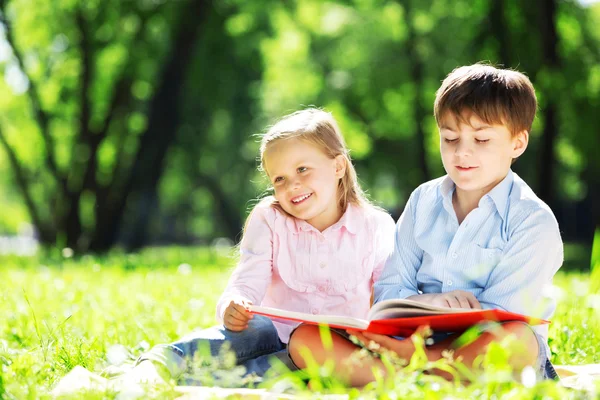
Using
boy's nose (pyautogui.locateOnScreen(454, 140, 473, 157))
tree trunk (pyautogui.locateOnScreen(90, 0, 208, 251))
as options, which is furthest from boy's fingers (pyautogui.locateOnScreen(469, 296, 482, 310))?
tree trunk (pyautogui.locateOnScreen(90, 0, 208, 251))

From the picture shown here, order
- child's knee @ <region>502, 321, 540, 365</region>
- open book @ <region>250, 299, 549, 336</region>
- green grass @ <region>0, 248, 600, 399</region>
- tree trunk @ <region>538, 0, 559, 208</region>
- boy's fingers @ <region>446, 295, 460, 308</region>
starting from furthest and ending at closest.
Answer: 1. tree trunk @ <region>538, 0, 559, 208</region>
2. boy's fingers @ <region>446, 295, 460, 308</region>
3. child's knee @ <region>502, 321, 540, 365</region>
4. open book @ <region>250, 299, 549, 336</region>
5. green grass @ <region>0, 248, 600, 399</region>

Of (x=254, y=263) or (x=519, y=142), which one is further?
(x=254, y=263)

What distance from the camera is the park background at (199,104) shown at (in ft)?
19.5

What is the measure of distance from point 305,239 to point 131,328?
118cm

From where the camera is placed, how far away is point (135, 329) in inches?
166

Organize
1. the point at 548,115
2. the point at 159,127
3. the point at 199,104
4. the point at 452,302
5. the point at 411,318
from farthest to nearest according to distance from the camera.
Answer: the point at 199,104
the point at 159,127
the point at 548,115
the point at 452,302
the point at 411,318

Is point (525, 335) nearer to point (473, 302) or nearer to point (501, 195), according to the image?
point (473, 302)

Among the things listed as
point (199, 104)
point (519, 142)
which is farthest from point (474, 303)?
point (199, 104)

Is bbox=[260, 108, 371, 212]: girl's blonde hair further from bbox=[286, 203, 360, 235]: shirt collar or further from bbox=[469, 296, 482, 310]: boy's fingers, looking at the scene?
bbox=[469, 296, 482, 310]: boy's fingers

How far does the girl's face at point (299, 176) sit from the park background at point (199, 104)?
3.09 ft

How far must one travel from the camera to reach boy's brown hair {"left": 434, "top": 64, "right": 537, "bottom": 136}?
3176mm

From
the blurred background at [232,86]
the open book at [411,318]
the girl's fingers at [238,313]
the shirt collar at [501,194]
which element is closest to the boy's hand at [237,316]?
the girl's fingers at [238,313]

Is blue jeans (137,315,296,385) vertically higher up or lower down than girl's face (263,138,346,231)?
lower down

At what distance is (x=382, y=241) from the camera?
3.77 metres
